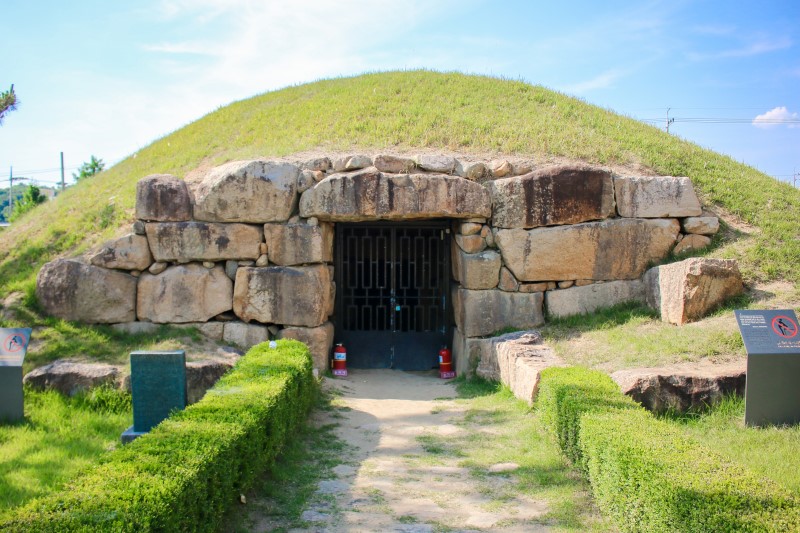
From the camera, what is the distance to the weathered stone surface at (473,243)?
9.04 metres

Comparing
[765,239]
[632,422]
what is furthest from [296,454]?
[765,239]

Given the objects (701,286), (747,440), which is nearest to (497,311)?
(701,286)

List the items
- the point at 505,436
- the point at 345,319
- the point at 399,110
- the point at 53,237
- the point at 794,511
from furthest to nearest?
the point at 399,110 < the point at 345,319 < the point at 53,237 < the point at 505,436 < the point at 794,511

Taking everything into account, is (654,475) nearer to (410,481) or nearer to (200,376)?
(410,481)

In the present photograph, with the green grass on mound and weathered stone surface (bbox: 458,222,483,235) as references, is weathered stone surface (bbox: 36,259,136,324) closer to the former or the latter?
the green grass on mound

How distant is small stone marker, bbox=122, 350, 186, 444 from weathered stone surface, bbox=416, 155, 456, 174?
4567 mm

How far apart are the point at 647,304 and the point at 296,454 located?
5.42m

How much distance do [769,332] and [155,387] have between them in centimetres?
567

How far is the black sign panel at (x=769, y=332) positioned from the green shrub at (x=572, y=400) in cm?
129

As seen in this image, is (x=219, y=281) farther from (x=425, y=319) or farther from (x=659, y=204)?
(x=659, y=204)

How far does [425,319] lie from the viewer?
36.7ft

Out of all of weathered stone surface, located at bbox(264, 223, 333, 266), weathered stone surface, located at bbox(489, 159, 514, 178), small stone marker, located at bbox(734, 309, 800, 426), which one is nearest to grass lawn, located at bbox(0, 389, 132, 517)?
weathered stone surface, located at bbox(264, 223, 333, 266)

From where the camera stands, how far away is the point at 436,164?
29.7ft

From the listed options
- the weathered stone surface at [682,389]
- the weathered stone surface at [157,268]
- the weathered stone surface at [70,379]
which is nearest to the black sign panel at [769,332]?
the weathered stone surface at [682,389]
